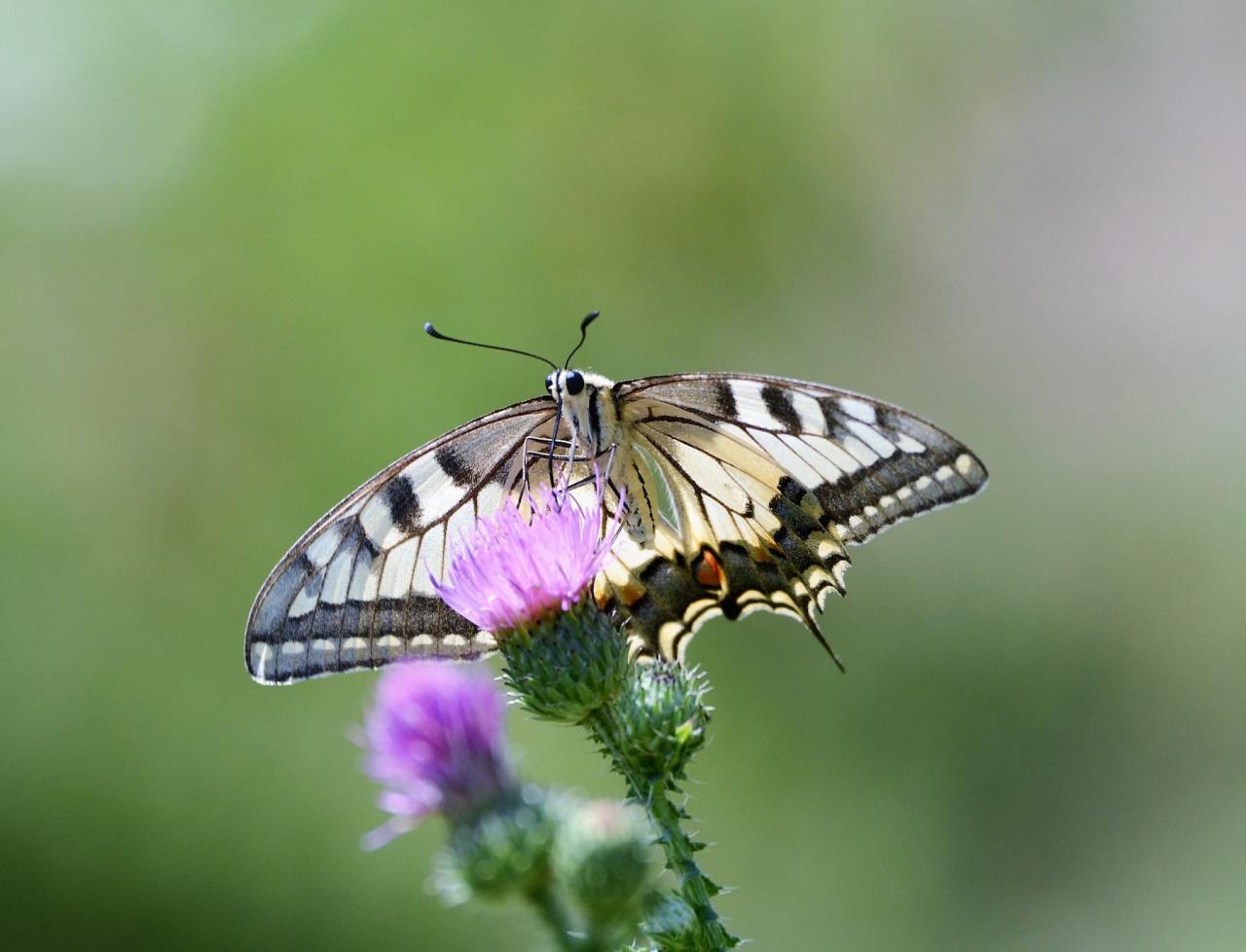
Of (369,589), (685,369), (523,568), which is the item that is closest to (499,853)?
(523,568)

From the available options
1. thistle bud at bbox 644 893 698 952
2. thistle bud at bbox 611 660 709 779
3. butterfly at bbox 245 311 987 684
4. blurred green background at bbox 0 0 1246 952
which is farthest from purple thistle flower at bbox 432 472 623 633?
blurred green background at bbox 0 0 1246 952

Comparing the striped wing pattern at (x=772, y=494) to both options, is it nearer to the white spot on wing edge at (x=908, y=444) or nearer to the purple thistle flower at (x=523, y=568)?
the white spot on wing edge at (x=908, y=444)

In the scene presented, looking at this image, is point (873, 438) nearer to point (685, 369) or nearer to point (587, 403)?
point (587, 403)

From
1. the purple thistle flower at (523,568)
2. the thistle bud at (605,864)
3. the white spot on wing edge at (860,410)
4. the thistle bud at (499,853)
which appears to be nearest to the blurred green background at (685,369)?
the white spot on wing edge at (860,410)

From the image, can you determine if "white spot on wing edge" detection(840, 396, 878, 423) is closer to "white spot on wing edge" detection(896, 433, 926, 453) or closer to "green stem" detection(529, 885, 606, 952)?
"white spot on wing edge" detection(896, 433, 926, 453)

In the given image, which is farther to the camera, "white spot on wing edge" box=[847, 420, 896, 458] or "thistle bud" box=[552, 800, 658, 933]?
"white spot on wing edge" box=[847, 420, 896, 458]

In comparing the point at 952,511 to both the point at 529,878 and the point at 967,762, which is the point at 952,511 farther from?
the point at 529,878

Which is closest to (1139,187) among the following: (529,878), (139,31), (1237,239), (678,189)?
(1237,239)

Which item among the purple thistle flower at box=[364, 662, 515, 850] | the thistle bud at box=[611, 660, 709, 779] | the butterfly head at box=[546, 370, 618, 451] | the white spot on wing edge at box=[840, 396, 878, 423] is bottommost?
the thistle bud at box=[611, 660, 709, 779]
